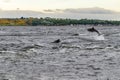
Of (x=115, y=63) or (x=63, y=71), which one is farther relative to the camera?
(x=115, y=63)

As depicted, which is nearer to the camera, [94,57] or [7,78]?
[7,78]

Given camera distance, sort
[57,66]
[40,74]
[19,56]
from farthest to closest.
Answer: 1. [19,56]
2. [57,66]
3. [40,74]

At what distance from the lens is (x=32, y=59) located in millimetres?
42094

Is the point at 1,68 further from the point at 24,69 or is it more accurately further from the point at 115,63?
the point at 115,63

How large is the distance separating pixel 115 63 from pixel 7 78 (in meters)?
12.1

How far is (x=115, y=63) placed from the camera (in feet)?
128

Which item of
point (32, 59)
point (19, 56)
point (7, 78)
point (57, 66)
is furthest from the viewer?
point (19, 56)

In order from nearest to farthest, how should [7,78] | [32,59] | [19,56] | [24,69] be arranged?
[7,78]
[24,69]
[32,59]
[19,56]

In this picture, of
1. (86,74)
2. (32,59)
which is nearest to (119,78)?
(86,74)

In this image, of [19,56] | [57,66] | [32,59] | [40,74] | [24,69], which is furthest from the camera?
[19,56]

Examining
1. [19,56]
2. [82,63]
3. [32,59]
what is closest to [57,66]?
[82,63]

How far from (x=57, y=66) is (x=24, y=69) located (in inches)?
130

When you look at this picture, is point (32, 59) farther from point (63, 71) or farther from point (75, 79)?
point (75, 79)

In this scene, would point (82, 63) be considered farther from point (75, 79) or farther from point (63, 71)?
point (75, 79)
